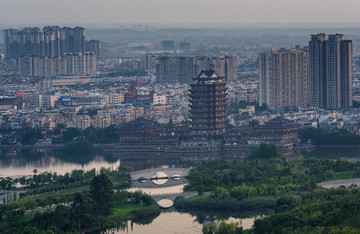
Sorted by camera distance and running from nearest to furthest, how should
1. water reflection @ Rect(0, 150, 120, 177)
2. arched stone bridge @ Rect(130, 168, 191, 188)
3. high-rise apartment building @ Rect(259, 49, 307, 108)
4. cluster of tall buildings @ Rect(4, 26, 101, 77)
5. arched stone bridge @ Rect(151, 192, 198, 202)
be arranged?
arched stone bridge @ Rect(151, 192, 198, 202)
arched stone bridge @ Rect(130, 168, 191, 188)
water reflection @ Rect(0, 150, 120, 177)
high-rise apartment building @ Rect(259, 49, 307, 108)
cluster of tall buildings @ Rect(4, 26, 101, 77)

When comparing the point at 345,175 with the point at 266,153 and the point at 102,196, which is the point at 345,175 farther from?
the point at 102,196

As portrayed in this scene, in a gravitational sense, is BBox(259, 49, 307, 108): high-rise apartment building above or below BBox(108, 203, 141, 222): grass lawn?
above

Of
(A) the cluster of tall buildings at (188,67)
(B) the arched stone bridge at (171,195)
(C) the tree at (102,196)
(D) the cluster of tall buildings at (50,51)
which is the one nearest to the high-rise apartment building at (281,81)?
(A) the cluster of tall buildings at (188,67)

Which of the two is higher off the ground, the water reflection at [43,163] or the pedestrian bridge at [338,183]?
the pedestrian bridge at [338,183]

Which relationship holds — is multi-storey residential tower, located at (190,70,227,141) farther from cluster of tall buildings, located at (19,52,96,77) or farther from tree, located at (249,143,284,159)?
cluster of tall buildings, located at (19,52,96,77)

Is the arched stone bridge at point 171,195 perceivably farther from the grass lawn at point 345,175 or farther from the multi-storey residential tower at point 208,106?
the multi-storey residential tower at point 208,106

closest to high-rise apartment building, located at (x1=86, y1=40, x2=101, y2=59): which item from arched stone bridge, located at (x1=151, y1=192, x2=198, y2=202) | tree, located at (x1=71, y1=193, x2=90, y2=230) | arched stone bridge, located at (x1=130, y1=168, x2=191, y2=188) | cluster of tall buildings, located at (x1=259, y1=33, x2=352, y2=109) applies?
cluster of tall buildings, located at (x1=259, y1=33, x2=352, y2=109)
